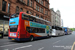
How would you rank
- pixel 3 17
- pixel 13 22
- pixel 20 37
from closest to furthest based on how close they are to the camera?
pixel 20 37 < pixel 13 22 < pixel 3 17

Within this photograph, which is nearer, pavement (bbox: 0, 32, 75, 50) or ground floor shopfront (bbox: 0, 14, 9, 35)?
pavement (bbox: 0, 32, 75, 50)

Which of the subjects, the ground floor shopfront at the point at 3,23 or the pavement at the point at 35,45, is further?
the ground floor shopfront at the point at 3,23

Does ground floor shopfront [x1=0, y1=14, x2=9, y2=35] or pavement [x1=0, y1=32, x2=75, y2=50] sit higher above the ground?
ground floor shopfront [x1=0, y1=14, x2=9, y2=35]


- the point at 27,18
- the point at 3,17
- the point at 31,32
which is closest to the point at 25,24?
the point at 27,18

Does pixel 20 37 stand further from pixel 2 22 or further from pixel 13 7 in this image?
pixel 13 7

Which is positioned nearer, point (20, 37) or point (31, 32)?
point (20, 37)

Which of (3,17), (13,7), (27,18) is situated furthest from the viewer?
(13,7)

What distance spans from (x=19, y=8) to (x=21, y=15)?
12.5 m

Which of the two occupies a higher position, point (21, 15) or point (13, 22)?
point (21, 15)

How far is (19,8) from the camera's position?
2178cm

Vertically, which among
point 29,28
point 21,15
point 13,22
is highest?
point 21,15

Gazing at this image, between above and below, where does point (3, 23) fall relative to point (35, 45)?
above

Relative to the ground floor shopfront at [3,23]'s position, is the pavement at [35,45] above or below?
below

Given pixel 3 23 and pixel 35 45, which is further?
pixel 3 23
